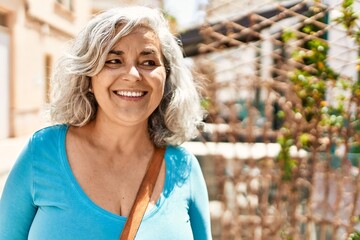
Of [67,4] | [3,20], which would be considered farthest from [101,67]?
[67,4]

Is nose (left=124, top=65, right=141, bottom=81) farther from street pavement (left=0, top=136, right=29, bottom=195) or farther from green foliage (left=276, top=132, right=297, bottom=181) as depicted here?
street pavement (left=0, top=136, right=29, bottom=195)

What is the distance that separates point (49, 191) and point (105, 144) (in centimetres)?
29

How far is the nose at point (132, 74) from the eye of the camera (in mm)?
1743

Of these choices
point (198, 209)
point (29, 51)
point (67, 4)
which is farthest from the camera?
point (67, 4)

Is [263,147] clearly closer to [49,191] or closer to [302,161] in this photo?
[302,161]

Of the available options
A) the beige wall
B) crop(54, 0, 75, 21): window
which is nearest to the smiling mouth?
the beige wall

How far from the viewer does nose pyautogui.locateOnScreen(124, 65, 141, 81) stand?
174cm

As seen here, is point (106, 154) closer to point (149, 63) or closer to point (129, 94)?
point (129, 94)

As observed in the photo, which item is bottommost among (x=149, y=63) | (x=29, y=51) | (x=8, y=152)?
(x=8, y=152)

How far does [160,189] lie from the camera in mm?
1846

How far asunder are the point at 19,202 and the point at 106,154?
348 mm

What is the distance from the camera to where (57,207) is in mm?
1692

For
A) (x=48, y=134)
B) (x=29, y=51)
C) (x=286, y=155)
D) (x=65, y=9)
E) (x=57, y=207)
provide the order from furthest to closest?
(x=65, y=9) → (x=29, y=51) → (x=286, y=155) → (x=48, y=134) → (x=57, y=207)

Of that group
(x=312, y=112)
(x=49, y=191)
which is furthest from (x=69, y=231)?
(x=312, y=112)
